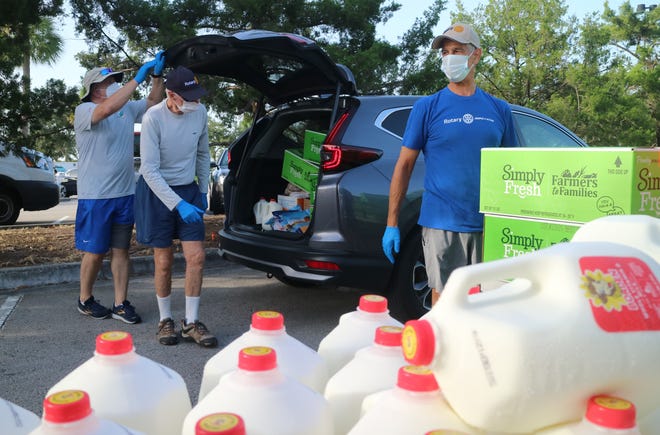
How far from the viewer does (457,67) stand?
3121 millimetres

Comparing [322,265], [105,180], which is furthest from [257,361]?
[105,180]

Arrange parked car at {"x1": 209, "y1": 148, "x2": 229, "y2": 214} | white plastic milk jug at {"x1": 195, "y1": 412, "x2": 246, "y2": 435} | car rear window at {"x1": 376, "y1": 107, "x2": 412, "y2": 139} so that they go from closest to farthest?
white plastic milk jug at {"x1": 195, "y1": 412, "x2": 246, "y2": 435} < car rear window at {"x1": 376, "y1": 107, "x2": 412, "y2": 139} < parked car at {"x1": 209, "y1": 148, "x2": 229, "y2": 214}

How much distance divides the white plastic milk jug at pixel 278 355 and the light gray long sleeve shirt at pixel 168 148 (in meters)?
2.80

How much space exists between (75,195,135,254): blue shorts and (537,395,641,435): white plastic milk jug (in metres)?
4.42

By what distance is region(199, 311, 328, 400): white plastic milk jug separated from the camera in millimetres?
1491

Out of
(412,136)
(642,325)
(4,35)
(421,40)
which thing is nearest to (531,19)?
(421,40)

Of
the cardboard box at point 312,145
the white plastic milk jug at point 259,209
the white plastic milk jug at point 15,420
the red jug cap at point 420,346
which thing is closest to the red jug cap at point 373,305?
the red jug cap at point 420,346

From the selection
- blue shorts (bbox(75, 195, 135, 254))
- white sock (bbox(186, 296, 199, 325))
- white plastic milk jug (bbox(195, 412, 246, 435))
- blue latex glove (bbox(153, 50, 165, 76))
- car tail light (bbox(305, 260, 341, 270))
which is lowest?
white sock (bbox(186, 296, 199, 325))

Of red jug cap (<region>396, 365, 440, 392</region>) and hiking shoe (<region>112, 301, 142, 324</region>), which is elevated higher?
red jug cap (<region>396, 365, 440, 392</region>)

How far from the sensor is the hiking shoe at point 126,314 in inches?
195

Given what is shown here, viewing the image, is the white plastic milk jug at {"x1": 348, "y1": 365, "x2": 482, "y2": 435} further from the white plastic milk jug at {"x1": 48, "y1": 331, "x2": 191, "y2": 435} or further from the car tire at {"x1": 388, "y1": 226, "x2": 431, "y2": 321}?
the car tire at {"x1": 388, "y1": 226, "x2": 431, "y2": 321}

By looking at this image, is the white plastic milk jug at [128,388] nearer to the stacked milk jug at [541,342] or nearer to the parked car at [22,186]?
the stacked milk jug at [541,342]

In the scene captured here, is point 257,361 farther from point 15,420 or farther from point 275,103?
point 275,103

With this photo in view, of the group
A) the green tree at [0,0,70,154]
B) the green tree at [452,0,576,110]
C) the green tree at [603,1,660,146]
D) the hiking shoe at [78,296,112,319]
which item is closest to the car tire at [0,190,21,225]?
the green tree at [0,0,70,154]
